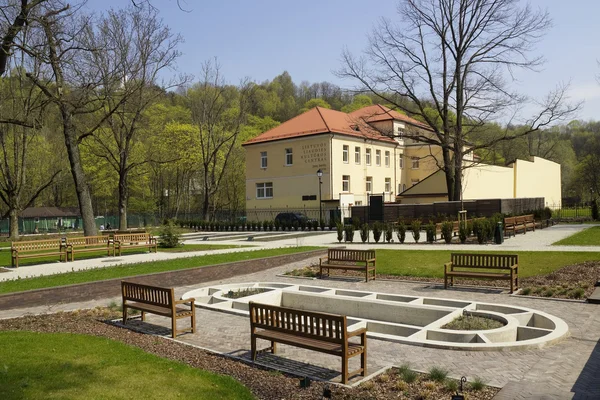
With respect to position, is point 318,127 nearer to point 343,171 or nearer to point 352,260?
point 343,171

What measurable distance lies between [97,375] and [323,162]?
118 feet

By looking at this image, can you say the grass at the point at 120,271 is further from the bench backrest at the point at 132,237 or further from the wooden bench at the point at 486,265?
the wooden bench at the point at 486,265

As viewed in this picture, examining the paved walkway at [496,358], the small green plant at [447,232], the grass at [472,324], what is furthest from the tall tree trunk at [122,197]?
the grass at [472,324]

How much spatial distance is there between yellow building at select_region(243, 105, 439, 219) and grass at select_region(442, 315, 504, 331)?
31.1m

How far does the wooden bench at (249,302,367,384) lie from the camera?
585cm

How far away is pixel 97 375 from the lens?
223 inches

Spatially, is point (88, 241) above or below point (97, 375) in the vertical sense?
above

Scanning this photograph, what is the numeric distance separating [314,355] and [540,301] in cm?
574

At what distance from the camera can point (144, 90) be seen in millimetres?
32375

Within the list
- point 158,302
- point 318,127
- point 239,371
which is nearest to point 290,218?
point 318,127

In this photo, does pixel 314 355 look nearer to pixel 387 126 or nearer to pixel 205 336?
pixel 205 336

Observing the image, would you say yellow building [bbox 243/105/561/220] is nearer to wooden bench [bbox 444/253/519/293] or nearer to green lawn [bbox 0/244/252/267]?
green lawn [bbox 0/244/252/267]

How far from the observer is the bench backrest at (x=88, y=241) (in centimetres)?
1982

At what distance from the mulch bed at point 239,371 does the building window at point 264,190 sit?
119 ft
